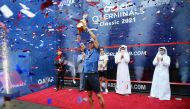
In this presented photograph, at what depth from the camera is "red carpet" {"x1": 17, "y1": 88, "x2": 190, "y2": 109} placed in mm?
6438

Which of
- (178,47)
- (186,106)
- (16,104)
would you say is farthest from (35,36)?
(186,106)

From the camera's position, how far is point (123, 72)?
8.15 meters

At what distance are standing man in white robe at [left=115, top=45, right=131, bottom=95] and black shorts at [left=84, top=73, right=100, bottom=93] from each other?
3071 millimetres

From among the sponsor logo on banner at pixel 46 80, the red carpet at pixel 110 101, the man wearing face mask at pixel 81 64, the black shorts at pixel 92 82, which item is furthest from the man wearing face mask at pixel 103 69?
the black shorts at pixel 92 82

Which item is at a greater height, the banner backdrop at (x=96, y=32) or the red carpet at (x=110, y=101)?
the banner backdrop at (x=96, y=32)

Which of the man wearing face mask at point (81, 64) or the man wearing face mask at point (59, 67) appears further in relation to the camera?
the man wearing face mask at point (59, 67)

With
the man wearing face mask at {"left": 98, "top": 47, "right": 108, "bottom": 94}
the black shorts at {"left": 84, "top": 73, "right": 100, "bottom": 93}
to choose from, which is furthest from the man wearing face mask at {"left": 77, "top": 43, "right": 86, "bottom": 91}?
the black shorts at {"left": 84, "top": 73, "right": 100, "bottom": 93}

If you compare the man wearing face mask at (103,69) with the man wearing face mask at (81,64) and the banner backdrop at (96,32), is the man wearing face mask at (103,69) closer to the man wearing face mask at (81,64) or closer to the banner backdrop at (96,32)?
the banner backdrop at (96,32)

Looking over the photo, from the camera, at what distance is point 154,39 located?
26.5 ft

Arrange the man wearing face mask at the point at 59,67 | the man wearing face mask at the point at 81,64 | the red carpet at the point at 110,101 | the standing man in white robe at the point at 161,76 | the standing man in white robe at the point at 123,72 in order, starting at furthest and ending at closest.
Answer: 1. the man wearing face mask at the point at 59,67
2. the man wearing face mask at the point at 81,64
3. the standing man in white robe at the point at 123,72
4. the standing man in white robe at the point at 161,76
5. the red carpet at the point at 110,101

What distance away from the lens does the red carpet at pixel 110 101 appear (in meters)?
6.44

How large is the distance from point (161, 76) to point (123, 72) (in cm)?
134

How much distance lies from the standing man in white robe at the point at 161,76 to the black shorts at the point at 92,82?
294cm

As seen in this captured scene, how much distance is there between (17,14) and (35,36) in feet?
3.83
